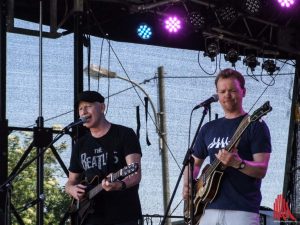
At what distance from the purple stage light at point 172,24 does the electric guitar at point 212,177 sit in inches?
159

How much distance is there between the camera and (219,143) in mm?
4547

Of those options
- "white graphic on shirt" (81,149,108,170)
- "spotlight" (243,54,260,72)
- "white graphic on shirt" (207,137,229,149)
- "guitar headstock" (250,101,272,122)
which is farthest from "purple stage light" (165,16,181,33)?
"guitar headstock" (250,101,272,122)

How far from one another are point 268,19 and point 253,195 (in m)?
4.82

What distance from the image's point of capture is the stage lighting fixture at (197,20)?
8383 millimetres

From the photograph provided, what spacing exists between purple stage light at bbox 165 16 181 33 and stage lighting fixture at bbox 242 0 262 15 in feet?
2.66

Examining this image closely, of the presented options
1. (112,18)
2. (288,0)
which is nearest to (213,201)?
(112,18)

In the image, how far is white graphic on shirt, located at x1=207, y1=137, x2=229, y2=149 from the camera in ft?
14.7

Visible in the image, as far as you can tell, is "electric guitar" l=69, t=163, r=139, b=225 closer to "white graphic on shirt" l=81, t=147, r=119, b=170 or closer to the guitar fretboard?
"white graphic on shirt" l=81, t=147, r=119, b=170

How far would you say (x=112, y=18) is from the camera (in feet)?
26.3

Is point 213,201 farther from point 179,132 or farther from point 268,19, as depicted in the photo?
point 179,132

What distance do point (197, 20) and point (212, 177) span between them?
425 centimetres

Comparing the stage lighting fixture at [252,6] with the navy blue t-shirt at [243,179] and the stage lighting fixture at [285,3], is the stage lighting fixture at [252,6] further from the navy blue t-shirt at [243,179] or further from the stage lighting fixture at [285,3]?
the navy blue t-shirt at [243,179]

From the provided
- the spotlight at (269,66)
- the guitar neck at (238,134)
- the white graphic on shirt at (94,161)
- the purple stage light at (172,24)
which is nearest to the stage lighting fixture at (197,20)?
the purple stage light at (172,24)

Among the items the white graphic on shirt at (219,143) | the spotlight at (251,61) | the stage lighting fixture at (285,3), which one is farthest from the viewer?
the spotlight at (251,61)
